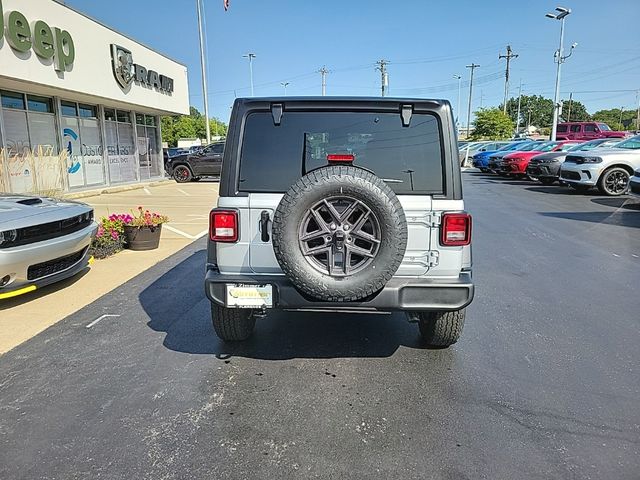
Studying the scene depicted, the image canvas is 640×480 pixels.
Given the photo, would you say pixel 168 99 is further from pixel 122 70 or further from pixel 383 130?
pixel 383 130

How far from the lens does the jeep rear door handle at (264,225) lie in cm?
331

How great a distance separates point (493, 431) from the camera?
111 inches

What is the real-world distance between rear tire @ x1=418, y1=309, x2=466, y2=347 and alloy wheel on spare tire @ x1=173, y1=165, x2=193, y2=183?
64.7 feet

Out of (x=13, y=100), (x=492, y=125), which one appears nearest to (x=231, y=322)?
(x=13, y=100)

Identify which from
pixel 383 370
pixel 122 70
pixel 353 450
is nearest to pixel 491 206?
pixel 383 370

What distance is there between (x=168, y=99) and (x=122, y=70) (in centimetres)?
464

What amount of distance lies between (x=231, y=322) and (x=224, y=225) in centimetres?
93

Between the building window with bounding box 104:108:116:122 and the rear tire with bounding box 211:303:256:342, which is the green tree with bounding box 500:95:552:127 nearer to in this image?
the building window with bounding box 104:108:116:122

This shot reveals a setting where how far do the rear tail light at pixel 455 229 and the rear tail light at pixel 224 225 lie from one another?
1424 millimetres

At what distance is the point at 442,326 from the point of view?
12.5 feet

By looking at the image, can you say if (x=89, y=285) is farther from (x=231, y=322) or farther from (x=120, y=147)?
(x=120, y=147)

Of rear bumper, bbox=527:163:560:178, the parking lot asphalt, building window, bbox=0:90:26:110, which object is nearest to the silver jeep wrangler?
the parking lot asphalt

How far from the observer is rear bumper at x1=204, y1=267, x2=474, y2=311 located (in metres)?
3.26

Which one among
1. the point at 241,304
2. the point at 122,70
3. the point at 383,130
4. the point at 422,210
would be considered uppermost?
the point at 122,70
